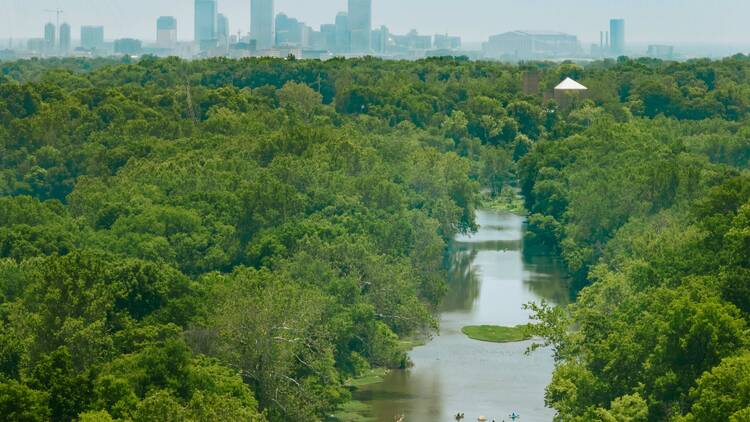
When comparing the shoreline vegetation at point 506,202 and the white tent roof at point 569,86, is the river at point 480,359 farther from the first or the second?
the white tent roof at point 569,86

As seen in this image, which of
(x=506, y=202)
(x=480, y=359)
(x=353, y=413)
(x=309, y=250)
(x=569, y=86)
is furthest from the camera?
(x=569, y=86)

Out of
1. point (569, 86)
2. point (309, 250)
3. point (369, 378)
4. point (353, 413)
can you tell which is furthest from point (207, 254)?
point (569, 86)

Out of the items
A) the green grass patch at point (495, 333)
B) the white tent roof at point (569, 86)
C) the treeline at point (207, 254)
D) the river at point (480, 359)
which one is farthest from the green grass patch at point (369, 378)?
the white tent roof at point (569, 86)

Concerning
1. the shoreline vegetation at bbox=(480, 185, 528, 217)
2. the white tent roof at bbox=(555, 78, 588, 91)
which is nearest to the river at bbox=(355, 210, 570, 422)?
the shoreline vegetation at bbox=(480, 185, 528, 217)

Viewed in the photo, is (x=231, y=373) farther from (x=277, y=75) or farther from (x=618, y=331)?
(x=277, y=75)

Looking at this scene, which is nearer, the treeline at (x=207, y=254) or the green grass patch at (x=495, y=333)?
the treeline at (x=207, y=254)

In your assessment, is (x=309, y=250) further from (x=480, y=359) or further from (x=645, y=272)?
(x=645, y=272)
